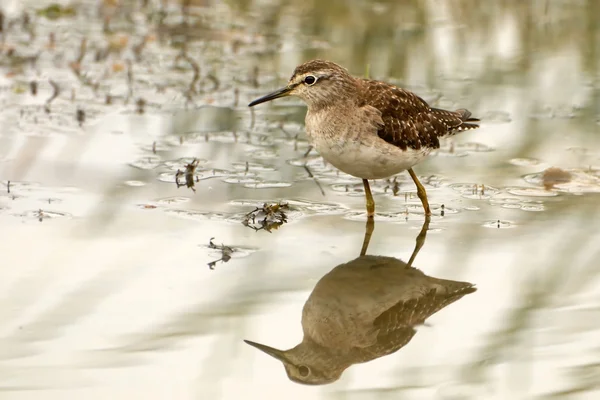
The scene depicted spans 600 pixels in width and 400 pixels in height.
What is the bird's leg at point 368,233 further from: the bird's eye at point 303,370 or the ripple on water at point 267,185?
the bird's eye at point 303,370

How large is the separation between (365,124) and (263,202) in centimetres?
109

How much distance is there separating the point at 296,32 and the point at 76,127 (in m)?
4.15

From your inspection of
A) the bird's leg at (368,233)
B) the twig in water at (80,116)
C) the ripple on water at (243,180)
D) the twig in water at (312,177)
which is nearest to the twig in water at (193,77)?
the twig in water at (80,116)

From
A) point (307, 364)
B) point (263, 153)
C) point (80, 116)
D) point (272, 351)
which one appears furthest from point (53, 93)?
point (307, 364)

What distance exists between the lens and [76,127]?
9.59 meters

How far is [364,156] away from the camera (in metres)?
7.34

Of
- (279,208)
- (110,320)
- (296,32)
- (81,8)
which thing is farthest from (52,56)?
(110,320)

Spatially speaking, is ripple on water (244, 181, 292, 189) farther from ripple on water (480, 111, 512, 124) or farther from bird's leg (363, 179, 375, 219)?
ripple on water (480, 111, 512, 124)

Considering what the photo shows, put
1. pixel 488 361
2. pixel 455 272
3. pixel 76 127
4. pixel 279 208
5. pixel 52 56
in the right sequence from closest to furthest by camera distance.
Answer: pixel 488 361 < pixel 455 272 < pixel 279 208 < pixel 76 127 < pixel 52 56

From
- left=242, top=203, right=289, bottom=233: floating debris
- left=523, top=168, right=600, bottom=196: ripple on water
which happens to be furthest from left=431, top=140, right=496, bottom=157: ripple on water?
left=242, top=203, right=289, bottom=233: floating debris

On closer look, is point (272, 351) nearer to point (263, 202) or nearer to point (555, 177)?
point (263, 202)

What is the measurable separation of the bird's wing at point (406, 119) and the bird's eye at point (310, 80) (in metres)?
0.39

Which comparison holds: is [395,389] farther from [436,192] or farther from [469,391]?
[436,192]

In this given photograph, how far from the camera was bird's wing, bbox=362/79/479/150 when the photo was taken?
7602 mm
